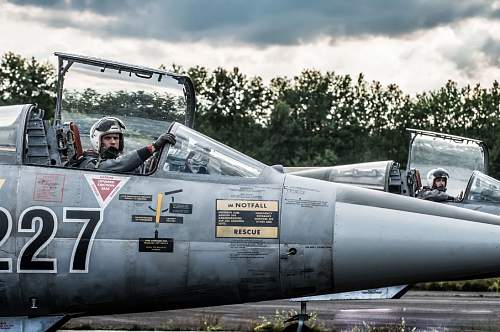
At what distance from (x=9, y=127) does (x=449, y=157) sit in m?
12.8

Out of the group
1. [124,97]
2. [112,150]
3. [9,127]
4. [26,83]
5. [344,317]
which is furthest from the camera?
[26,83]

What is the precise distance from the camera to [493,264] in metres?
7.55

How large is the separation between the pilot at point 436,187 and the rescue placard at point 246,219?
10158 mm

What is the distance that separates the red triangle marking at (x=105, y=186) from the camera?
786cm

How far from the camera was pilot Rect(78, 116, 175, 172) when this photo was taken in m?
8.06

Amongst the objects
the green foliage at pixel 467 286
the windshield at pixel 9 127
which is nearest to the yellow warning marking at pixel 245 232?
the windshield at pixel 9 127

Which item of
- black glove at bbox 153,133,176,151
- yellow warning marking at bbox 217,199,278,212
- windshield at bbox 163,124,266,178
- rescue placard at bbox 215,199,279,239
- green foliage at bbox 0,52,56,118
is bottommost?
rescue placard at bbox 215,199,279,239

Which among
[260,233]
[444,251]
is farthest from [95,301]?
[444,251]

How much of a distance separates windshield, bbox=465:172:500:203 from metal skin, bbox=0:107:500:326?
Answer: 1029 cm

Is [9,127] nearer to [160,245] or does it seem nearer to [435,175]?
[160,245]

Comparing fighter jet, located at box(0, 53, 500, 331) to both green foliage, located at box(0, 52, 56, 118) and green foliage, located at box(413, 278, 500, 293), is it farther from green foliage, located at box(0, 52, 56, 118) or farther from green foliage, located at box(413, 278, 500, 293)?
green foliage, located at box(0, 52, 56, 118)

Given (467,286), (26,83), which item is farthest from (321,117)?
(467,286)

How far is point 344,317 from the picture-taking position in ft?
45.4

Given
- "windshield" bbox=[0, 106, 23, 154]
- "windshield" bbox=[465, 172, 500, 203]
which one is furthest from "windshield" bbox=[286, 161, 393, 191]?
"windshield" bbox=[0, 106, 23, 154]
